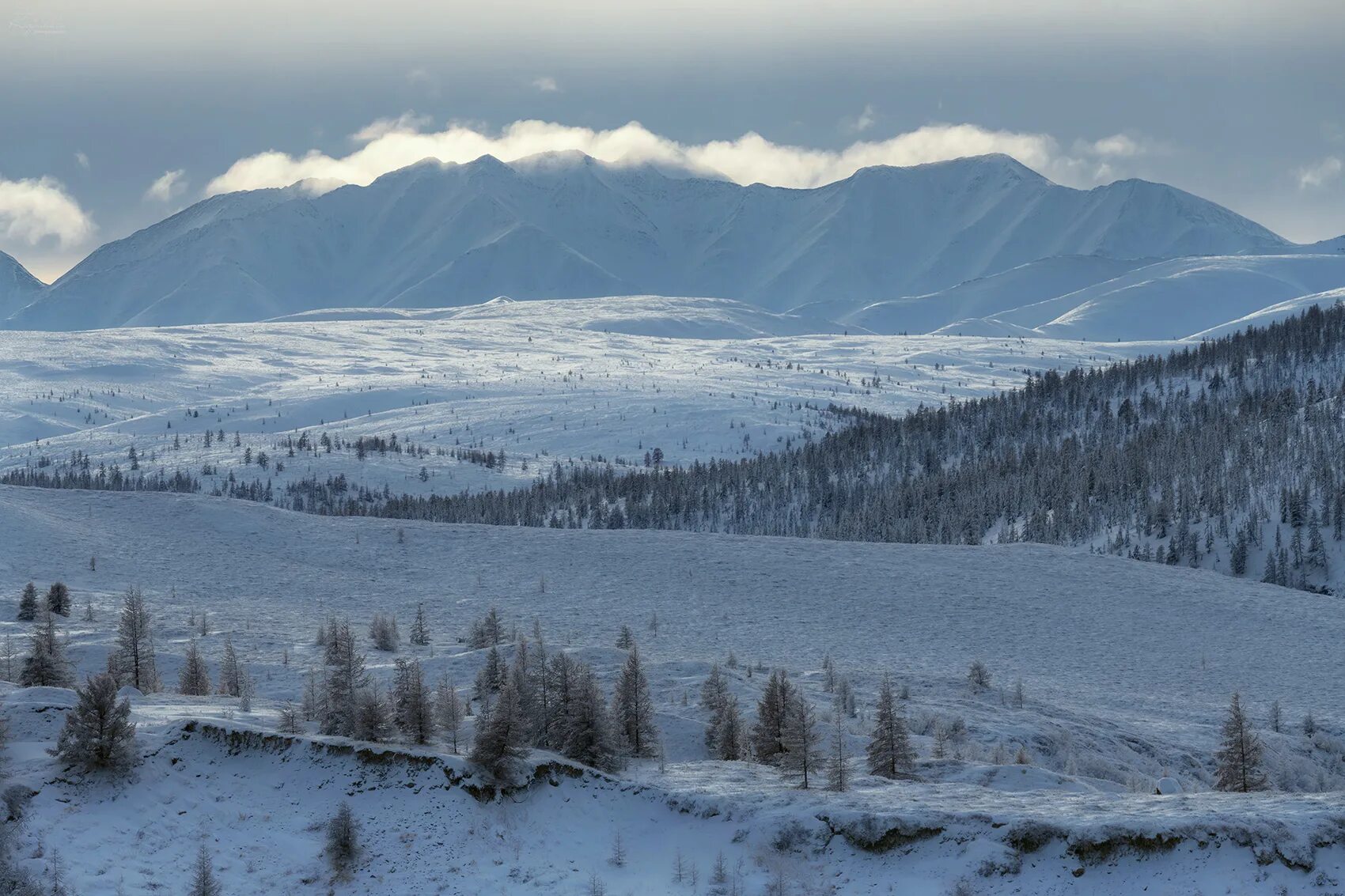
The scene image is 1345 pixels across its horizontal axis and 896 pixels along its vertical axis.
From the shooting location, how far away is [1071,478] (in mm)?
129250

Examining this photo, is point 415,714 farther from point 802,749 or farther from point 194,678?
point 194,678

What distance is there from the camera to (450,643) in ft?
134

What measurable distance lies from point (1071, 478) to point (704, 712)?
104895mm

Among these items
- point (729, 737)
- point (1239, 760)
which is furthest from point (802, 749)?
point (1239, 760)

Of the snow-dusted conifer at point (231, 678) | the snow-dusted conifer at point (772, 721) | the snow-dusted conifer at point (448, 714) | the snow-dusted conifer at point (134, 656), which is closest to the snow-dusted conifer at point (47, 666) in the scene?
the snow-dusted conifer at point (134, 656)

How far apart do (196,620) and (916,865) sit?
2954 centimetres

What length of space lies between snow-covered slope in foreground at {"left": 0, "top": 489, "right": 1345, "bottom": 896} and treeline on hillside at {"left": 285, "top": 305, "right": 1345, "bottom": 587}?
5916 centimetres

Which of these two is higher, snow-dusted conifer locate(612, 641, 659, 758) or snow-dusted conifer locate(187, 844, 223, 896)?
snow-dusted conifer locate(612, 641, 659, 758)

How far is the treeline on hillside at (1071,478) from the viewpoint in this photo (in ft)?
366

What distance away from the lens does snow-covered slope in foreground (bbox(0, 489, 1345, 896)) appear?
20703 mm

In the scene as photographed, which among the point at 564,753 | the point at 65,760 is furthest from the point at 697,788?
the point at 65,760

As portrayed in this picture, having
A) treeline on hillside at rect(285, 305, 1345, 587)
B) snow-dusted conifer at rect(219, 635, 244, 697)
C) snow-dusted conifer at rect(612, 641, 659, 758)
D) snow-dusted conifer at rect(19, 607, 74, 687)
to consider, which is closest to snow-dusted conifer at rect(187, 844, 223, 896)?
snow-dusted conifer at rect(612, 641, 659, 758)

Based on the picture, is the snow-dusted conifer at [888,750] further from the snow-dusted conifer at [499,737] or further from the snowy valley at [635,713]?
the snow-dusted conifer at [499,737]

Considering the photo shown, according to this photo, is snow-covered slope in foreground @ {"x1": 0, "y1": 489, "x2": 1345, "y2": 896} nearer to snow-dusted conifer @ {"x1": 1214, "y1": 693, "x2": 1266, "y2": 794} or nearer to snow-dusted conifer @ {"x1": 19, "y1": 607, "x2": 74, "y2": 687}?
snow-dusted conifer @ {"x1": 1214, "y1": 693, "x2": 1266, "y2": 794}
